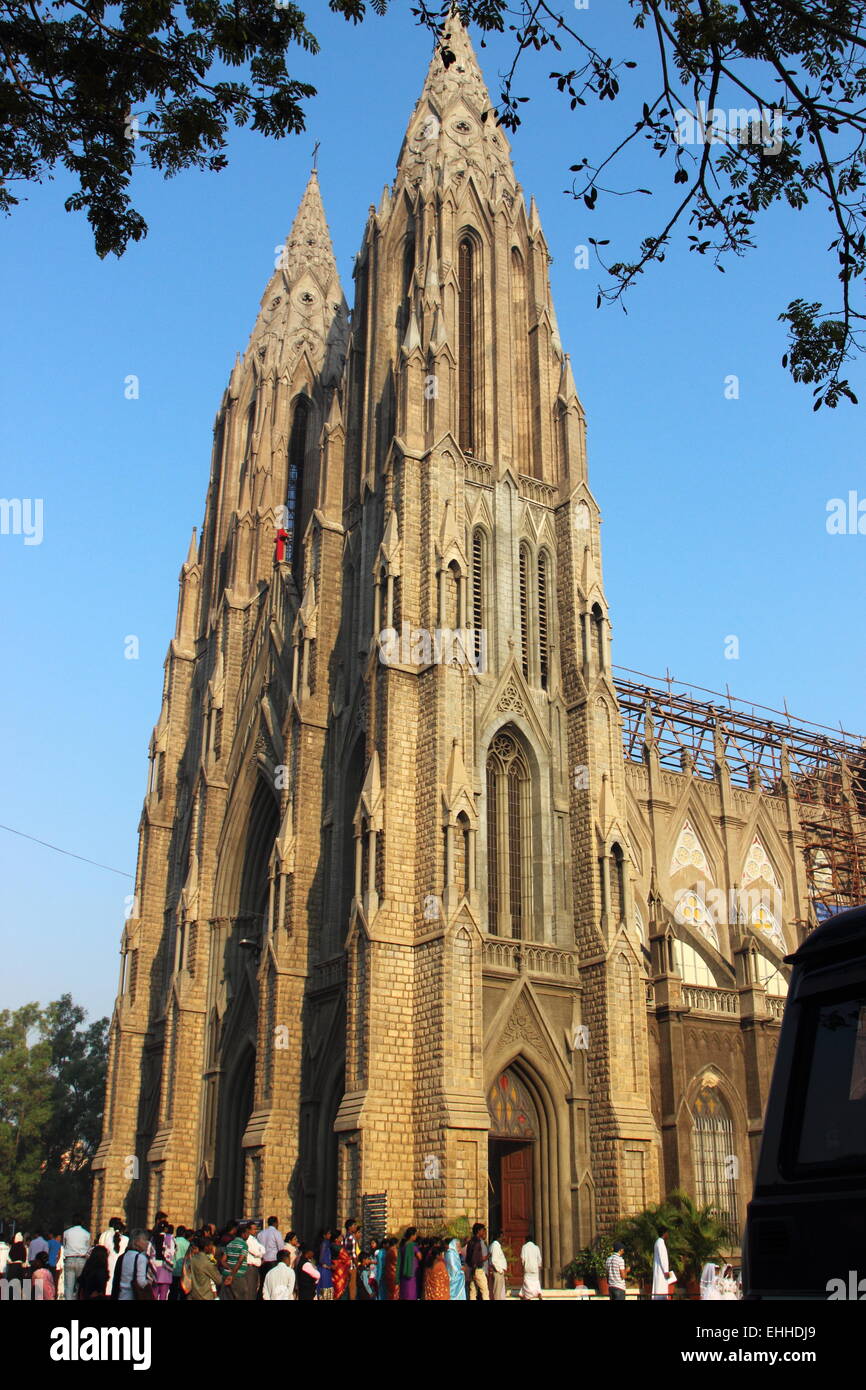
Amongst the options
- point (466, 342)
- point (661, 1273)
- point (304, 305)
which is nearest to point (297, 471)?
point (304, 305)

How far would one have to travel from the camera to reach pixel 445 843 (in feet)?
86.4

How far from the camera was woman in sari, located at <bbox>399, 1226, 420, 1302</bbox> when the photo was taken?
53.8 ft

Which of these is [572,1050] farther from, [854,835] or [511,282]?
[511,282]

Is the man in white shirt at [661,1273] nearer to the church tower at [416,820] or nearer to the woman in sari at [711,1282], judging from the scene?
the woman in sari at [711,1282]

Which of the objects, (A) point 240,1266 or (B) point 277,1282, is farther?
(A) point 240,1266

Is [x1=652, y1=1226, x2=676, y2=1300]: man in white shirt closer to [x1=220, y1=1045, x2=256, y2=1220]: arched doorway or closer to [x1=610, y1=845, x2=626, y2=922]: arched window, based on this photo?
[x1=610, y1=845, x2=626, y2=922]: arched window

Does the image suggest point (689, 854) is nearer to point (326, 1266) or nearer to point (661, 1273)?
point (661, 1273)

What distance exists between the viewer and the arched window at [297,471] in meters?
44.4

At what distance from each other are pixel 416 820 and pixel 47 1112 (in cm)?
3309

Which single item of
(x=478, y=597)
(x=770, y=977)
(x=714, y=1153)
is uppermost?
(x=478, y=597)

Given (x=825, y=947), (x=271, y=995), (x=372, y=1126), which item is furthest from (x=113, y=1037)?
(x=825, y=947)

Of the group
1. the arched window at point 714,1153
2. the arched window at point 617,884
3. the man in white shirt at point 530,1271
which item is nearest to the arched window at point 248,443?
the arched window at point 617,884

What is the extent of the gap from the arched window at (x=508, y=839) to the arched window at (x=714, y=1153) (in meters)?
7.41

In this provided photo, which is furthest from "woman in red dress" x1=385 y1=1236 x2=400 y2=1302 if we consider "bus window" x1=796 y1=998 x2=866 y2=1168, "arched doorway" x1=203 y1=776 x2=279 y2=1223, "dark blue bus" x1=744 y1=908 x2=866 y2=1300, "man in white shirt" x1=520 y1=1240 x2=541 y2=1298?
"arched doorway" x1=203 y1=776 x2=279 y2=1223
